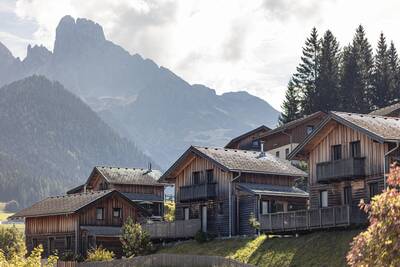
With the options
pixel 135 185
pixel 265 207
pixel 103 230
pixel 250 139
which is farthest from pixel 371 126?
pixel 250 139

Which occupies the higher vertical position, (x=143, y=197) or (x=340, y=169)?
(x=340, y=169)

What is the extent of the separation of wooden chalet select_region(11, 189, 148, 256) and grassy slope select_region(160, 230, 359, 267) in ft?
59.0

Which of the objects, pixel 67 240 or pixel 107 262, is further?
pixel 67 240

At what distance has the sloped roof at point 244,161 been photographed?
63.8m

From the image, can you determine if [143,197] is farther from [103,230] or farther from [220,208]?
[220,208]

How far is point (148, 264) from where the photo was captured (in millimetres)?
53188

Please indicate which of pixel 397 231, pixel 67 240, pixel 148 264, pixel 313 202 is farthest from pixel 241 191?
pixel 397 231

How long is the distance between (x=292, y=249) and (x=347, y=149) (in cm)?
793

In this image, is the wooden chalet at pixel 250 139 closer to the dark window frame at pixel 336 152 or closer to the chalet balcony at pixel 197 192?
the chalet balcony at pixel 197 192

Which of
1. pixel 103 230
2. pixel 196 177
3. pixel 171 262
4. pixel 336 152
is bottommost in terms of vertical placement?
pixel 171 262

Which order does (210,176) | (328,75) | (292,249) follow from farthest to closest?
(328,75), (210,176), (292,249)

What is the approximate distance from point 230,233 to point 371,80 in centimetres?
5377

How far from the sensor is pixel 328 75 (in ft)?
363

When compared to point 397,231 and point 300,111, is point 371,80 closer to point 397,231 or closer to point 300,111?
point 300,111
